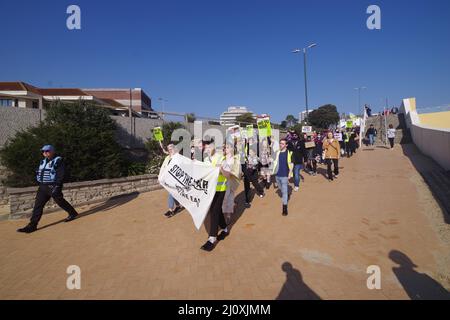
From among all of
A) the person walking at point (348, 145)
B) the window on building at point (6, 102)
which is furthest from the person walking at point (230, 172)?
the person walking at point (348, 145)

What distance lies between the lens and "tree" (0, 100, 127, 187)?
7.70 metres

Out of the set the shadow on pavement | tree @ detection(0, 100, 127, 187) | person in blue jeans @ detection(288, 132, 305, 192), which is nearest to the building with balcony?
tree @ detection(0, 100, 127, 187)

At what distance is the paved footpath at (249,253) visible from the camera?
12.4 feet

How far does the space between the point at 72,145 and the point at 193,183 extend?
4.95 meters

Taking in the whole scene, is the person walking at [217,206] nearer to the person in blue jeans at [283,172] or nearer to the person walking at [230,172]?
the person walking at [230,172]

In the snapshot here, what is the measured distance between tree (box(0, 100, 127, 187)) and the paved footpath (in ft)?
4.87

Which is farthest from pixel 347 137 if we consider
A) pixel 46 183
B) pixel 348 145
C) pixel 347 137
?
pixel 46 183

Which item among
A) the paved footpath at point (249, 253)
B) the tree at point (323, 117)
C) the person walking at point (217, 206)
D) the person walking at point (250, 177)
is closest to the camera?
the paved footpath at point (249, 253)

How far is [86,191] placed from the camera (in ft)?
27.7

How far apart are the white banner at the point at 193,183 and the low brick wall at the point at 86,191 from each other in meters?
3.75

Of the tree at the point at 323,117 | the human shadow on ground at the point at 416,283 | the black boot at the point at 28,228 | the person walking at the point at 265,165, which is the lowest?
the human shadow on ground at the point at 416,283

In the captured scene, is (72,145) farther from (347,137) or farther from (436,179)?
(347,137)
